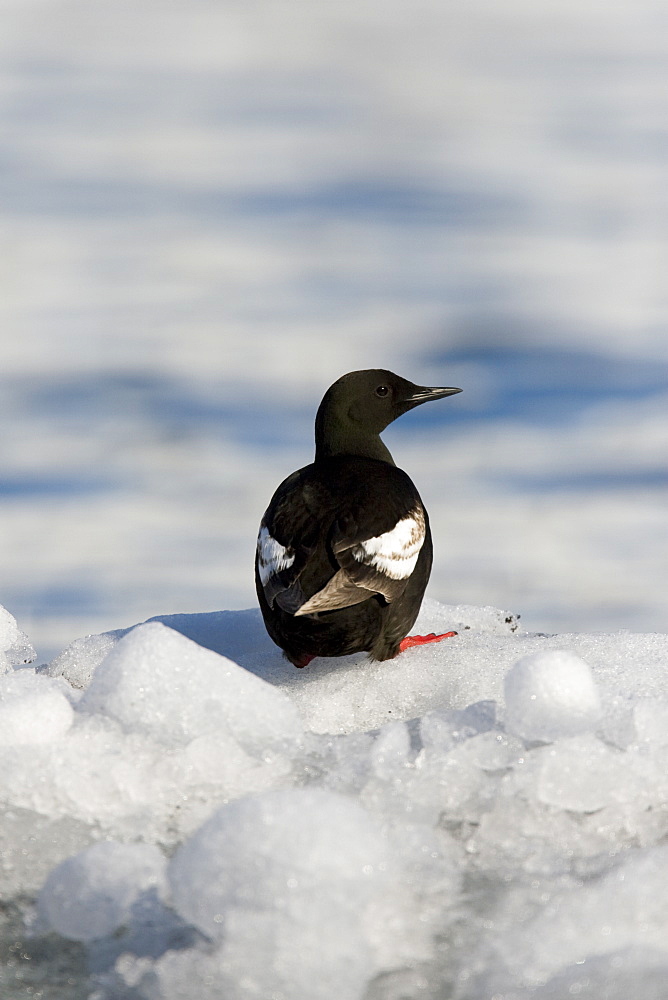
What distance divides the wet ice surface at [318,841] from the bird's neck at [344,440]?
7.42 feet

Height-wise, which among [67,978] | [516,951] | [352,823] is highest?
[352,823]

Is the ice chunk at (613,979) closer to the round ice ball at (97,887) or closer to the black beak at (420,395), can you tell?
the round ice ball at (97,887)

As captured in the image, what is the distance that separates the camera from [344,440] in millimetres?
4609

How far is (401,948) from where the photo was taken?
174 centimetres

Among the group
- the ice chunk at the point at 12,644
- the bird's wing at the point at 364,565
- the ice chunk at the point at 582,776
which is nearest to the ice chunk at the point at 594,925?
the ice chunk at the point at 582,776

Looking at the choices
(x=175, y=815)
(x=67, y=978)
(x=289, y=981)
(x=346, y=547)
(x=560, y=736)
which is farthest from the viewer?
(x=346, y=547)

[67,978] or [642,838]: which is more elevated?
[642,838]

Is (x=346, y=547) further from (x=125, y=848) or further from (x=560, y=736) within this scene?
(x=125, y=848)

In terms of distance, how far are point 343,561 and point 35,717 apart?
150cm

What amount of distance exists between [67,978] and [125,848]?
26cm

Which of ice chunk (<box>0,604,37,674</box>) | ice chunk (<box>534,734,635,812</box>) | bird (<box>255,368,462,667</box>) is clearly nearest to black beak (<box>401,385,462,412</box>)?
bird (<box>255,368,462,667</box>)

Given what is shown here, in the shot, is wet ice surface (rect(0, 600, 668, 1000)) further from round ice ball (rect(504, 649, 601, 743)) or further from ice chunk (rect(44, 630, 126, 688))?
ice chunk (rect(44, 630, 126, 688))

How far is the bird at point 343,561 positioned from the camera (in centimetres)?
354

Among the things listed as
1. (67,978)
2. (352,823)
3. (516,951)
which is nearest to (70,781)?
(67,978)
